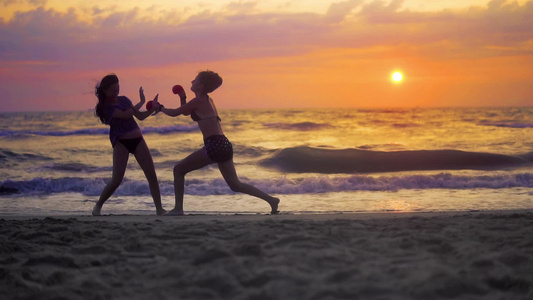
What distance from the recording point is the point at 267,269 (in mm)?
3781

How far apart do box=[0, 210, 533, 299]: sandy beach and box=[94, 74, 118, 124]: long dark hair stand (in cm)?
191

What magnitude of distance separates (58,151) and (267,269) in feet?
64.5

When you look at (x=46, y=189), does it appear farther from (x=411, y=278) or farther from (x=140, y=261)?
(x=411, y=278)

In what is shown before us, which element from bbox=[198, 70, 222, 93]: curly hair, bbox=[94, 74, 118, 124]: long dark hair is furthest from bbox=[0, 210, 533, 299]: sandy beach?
bbox=[198, 70, 222, 93]: curly hair

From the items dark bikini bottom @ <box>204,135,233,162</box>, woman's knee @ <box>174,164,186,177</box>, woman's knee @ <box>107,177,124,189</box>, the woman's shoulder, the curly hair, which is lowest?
woman's knee @ <box>107,177,124,189</box>

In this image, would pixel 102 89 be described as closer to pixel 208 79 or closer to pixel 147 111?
pixel 147 111

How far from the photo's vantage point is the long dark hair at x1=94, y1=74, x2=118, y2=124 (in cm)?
686

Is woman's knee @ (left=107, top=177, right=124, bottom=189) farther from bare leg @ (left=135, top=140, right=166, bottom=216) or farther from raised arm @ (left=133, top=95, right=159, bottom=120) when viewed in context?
raised arm @ (left=133, top=95, right=159, bottom=120)

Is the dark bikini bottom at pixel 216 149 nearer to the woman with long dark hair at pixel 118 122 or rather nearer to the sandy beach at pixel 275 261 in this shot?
the woman with long dark hair at pixel 118 122

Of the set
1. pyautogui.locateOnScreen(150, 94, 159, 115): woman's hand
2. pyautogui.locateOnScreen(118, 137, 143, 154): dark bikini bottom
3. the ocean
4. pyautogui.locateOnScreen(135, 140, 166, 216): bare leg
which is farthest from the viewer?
the ocean

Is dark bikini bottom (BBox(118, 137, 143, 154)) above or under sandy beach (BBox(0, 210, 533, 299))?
above

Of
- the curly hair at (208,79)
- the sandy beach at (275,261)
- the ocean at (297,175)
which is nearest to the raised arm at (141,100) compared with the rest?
the curly hair at (208,79)

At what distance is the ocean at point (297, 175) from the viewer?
30.2 ft

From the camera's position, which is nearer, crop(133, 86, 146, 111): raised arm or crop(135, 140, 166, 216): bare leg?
crop(133, 86, 146, 111): raised arm
